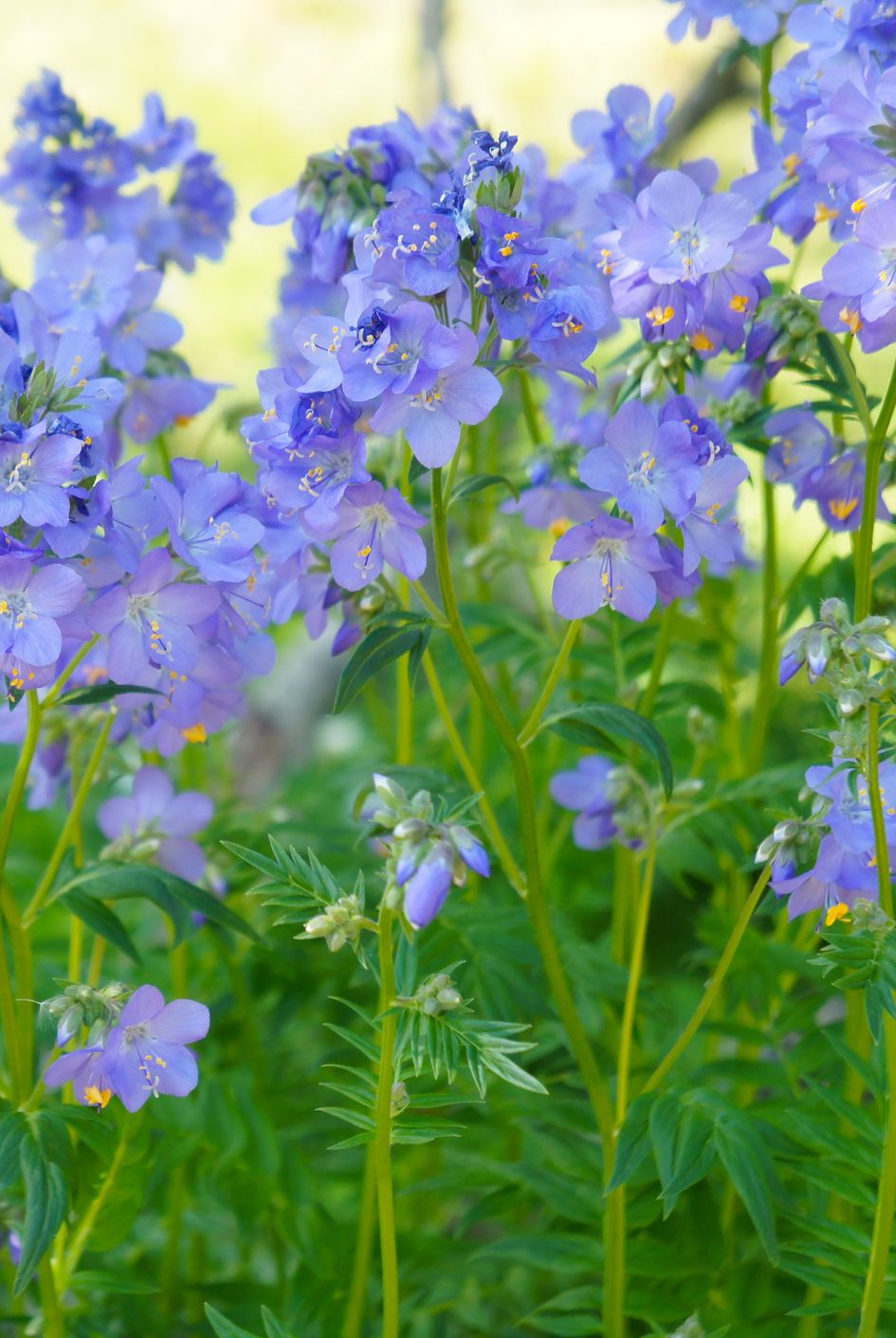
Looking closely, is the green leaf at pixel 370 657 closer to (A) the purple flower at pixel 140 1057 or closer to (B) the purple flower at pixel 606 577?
(B) the purple flower at pixel 606 577

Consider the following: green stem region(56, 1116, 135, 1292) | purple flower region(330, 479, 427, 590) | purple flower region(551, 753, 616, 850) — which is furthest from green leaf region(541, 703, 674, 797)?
green stem region(56, 1116, 135, 1292)

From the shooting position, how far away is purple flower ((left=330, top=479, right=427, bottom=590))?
1325 mm

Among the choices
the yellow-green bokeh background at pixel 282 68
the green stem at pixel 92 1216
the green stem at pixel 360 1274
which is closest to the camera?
the green stem at pixel 92 1216

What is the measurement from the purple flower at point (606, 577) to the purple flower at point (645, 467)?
0.13 feet

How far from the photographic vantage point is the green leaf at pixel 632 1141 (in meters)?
1.40

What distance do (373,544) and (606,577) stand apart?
0.23 metres

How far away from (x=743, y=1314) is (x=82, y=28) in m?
7.65

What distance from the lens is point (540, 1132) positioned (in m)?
1.75

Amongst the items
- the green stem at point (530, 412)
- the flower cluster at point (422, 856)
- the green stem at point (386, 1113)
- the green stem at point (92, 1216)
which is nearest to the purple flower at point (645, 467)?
the flower cluster at point (422, 856)

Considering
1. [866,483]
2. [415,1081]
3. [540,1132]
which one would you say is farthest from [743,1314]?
[866,483]

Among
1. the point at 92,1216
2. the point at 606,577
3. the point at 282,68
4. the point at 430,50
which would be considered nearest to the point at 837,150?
the point at 606,577

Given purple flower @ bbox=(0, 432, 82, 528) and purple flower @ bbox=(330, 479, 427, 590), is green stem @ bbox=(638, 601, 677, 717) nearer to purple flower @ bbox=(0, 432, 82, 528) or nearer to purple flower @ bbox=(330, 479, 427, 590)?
purple flower @ bbox=(330, 479, 427, 590)

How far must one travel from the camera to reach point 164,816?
5.92 ft

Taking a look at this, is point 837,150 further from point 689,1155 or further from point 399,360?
point 689,1155
